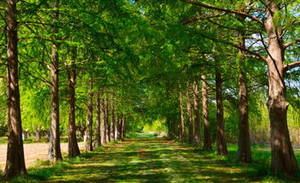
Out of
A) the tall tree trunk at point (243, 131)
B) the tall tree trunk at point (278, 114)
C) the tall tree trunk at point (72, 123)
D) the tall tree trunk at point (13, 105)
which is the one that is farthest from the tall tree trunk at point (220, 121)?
the tall tree trunk at point (13, 105)

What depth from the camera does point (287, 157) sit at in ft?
33.7

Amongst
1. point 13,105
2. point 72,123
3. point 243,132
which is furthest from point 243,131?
point 72,123

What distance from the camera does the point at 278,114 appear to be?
1052 cm

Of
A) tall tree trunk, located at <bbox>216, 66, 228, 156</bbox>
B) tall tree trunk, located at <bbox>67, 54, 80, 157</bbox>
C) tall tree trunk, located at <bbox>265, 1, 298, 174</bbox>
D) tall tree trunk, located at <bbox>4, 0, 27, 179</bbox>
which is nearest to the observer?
tall tree trunk, located at <bbox>265, 1, 298, 174</bbox>

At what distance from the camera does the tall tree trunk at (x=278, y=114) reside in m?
10.3

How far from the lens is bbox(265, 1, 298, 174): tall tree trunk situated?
10289 millimetres

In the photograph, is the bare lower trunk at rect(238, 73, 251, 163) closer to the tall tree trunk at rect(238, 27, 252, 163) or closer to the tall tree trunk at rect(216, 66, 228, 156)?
the tall tree trunk at rect(238, 27, 252, 163)

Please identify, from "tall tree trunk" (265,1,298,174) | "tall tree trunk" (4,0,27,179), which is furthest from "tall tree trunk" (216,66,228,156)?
"tall tree trunk" (4,0,27,179)

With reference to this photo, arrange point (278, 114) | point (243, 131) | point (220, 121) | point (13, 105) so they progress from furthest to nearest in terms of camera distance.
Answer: point (220, 121)
point (243, 131)
point (13, 105)
point (278, 114)

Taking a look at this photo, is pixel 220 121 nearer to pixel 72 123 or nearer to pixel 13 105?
pixel 72 123

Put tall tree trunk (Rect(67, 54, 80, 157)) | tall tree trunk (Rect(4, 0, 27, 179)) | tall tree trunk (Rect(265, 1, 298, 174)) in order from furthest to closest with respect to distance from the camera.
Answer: tall tree trunk (Rect(67, 54, 80, 157))
tall tree trunk (Rect(4, 0, 27, 179))
tall tree trunk (Rect(265, 1, 298, 174))

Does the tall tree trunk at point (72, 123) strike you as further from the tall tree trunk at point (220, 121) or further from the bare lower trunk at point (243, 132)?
the bare lower trunk at point (243, 132)

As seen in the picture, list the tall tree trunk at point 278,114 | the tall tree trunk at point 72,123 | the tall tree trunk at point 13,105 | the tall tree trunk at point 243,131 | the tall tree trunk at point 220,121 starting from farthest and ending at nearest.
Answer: the tall tree trunk at point 72,123 → the tall tree trunk at point 220,121 → the tall tree trunk at point 243,131 → the tall tree trunk at point 13,105 → the tall tree trunk at point 278,114

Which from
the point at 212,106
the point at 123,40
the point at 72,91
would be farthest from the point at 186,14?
the point at 212,106
